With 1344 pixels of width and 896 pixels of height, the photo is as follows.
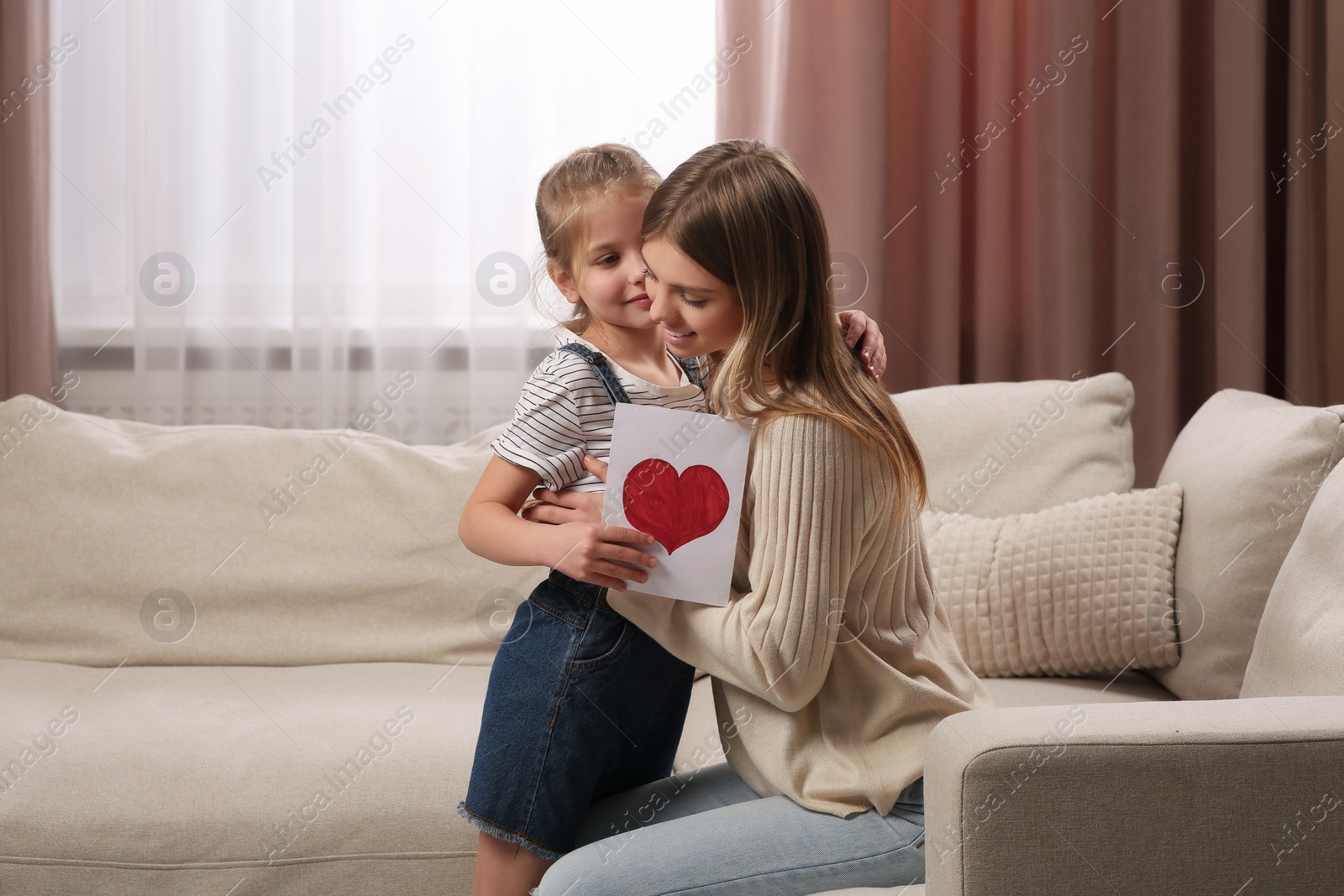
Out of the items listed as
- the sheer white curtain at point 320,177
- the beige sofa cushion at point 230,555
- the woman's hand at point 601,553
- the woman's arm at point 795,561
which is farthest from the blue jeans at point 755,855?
the sheer white curtain at point 320,177

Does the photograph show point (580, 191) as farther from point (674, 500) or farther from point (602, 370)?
point (674, 500)

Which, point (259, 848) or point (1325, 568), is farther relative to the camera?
point (259, 848)

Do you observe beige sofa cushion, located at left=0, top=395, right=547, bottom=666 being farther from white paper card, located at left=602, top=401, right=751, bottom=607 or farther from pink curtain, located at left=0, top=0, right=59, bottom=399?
white paper card, located at left=602, top=401, right=751, bottom=607

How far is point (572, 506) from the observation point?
1.01 m

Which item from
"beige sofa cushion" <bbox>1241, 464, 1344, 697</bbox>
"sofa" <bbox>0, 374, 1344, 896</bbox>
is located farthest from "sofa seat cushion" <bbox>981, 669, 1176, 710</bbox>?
"beige sofa cushion" <bbox>1241, 464, 1344, 697</bbox>

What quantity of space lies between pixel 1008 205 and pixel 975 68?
333 mm

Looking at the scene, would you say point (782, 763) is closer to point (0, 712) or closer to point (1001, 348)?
point (0, 712)

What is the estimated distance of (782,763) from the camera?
936 mm

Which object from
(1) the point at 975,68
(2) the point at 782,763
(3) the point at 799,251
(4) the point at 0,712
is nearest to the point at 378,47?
(1) the point at 975,68

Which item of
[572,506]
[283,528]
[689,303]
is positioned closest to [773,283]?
[689,303]

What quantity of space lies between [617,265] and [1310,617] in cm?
86

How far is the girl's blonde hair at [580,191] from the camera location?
105 cm

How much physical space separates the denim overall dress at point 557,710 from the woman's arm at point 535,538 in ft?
0.22

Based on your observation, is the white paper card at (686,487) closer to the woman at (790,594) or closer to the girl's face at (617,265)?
the woman at (790,594)
